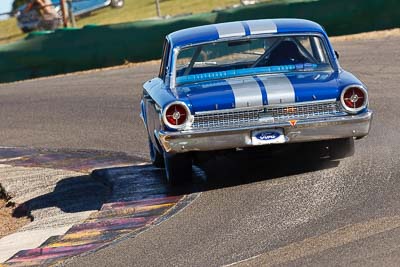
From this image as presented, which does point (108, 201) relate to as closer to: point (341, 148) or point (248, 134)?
point (248, 134)

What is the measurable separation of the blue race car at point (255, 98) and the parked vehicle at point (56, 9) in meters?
18.7

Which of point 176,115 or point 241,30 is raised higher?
point 241,30

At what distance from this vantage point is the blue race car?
316 inches

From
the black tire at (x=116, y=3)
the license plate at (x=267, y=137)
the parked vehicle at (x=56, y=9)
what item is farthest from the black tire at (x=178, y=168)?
the black tire at (x=116, y=3)

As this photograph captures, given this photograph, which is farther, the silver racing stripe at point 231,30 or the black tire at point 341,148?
the silver racing stripe at point 231,30

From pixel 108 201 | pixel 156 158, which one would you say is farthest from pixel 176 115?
pixel 156 158

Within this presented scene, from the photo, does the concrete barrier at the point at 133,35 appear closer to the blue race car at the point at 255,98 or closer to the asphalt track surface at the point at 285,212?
the asphalt track surface at the point at 285,212

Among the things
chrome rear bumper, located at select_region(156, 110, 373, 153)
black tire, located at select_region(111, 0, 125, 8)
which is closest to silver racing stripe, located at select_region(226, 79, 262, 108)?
chrome rear bumper, located at select_region(156, 110, 373, 153)

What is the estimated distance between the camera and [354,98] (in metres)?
8.16

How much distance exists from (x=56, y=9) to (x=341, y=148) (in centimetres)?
2200

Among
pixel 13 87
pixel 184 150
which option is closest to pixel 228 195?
pixel 184 150

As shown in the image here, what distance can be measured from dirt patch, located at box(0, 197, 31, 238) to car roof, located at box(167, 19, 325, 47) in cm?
218

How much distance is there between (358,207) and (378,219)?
0.43m

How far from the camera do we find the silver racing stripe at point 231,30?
29.9 feet
